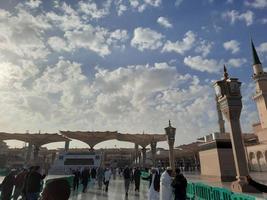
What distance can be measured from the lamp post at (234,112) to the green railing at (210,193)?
8.18ft

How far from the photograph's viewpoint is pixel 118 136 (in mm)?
47125

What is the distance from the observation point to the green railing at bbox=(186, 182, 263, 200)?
5.13 metres

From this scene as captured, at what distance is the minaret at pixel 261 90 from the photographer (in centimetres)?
3634

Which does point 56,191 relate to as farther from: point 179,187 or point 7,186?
point 7,186

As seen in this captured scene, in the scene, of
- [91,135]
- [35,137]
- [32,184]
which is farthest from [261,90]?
[35,137]

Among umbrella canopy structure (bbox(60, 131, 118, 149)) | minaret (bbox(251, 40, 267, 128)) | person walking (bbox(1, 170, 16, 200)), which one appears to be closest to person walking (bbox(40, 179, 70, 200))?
person walking (bbox(1, 170, 16, 200))

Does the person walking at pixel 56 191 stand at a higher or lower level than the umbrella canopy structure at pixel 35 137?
lower

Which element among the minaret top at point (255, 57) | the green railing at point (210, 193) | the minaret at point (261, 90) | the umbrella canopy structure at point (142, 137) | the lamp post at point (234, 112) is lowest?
the green railing at point (210, 193)

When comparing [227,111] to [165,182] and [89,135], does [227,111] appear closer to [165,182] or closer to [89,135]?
[165,182]

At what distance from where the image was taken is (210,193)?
6859 millimetres

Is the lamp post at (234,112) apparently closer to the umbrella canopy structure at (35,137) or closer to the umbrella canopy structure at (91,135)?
the umbrella canopy structure at (91,135)

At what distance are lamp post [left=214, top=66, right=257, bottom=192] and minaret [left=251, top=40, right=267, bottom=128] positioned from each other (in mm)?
28569

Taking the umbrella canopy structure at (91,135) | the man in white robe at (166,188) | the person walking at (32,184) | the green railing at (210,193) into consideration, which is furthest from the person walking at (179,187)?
the umbrella canopy structure at (91,135)

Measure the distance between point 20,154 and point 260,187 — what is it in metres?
79.3
